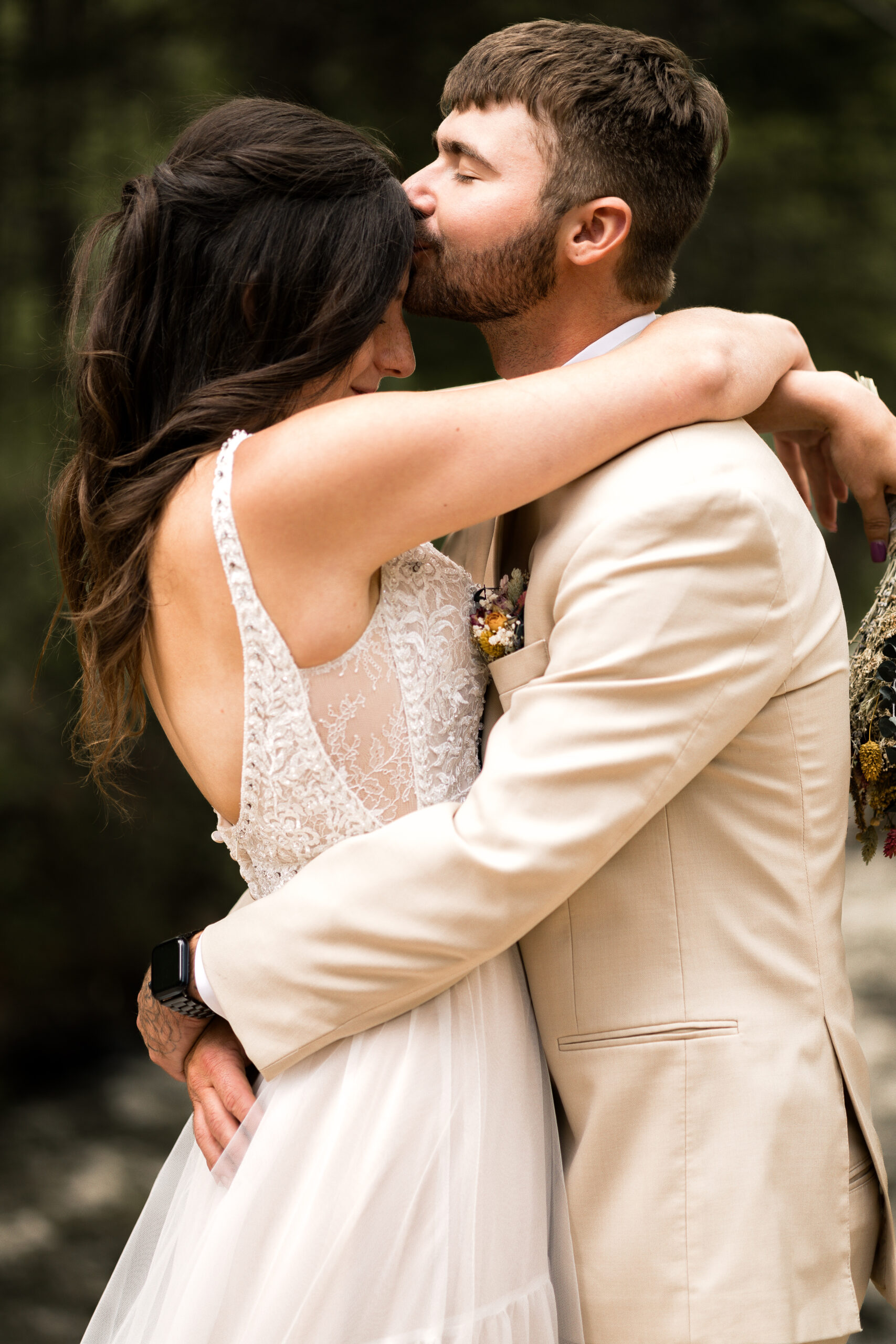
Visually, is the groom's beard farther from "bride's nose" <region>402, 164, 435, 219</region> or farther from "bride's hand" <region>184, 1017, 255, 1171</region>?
"bride's hand" <region>184, 1017, 255, 1171</region>

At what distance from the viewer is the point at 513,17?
5.33m

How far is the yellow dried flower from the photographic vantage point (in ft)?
5.79

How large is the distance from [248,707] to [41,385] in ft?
14.1

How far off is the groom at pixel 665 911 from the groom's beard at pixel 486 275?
43 centimetres

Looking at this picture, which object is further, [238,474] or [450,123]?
[450,123]

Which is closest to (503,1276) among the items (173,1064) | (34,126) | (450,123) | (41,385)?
(173,1064)

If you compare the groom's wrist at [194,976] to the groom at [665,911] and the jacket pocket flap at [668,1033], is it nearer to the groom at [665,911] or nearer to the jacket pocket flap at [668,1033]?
the groom at [665,911]

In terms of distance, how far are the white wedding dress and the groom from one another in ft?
0.20

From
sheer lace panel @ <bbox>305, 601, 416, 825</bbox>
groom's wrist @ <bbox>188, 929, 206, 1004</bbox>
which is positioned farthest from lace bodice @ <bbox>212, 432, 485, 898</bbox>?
groom's wrist @ <bbox>188, 929, 206, 1004</bbox>

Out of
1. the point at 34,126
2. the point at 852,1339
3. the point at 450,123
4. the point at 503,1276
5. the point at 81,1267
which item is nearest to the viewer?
the point at 503,1276

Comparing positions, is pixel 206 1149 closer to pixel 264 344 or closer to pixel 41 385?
pixel 264 344

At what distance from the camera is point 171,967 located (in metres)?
1.63

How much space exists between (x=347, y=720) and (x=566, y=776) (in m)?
0.31

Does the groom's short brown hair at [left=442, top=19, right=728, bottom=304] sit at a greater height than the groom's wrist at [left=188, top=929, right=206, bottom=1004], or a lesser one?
greater
